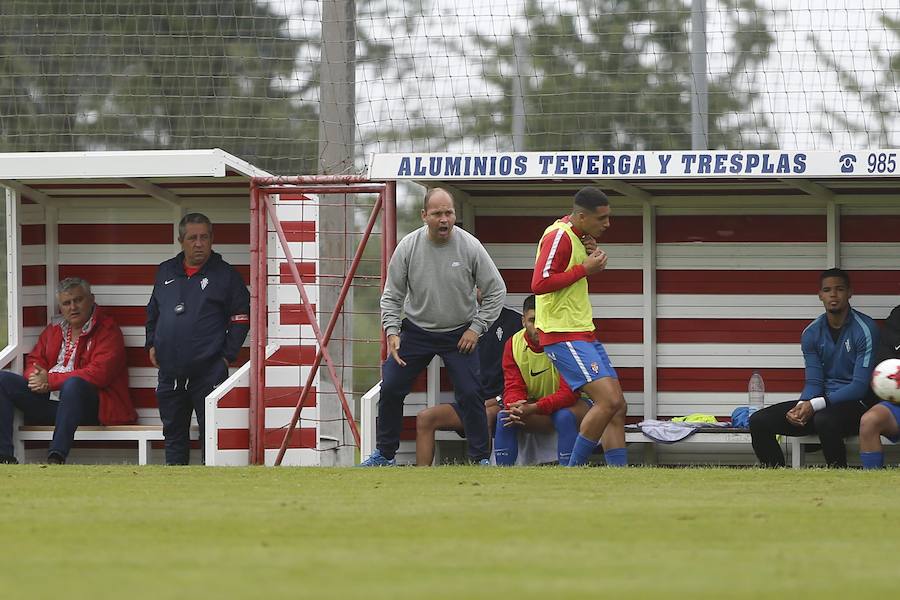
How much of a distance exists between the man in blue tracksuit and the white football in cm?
26

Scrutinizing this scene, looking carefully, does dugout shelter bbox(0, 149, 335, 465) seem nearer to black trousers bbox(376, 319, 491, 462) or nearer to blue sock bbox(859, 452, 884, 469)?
black trousers bbox(376, 319, 491, 462)

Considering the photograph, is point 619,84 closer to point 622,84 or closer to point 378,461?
point 622,84

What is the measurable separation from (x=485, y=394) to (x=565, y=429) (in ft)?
2.77

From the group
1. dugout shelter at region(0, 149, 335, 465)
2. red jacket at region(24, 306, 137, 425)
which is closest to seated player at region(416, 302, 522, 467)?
dugout shelter at region(0, 149, 335, 465)

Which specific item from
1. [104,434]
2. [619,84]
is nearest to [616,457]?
[104,434]

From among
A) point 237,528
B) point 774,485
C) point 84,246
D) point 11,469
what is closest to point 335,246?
point 84,246

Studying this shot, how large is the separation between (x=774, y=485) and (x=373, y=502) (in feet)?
A: 6.99

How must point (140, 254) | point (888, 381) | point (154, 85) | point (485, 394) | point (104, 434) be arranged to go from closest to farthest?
point (888, 381), point (485, 394), point (104, 434), point (140, 254), point (154, 85)

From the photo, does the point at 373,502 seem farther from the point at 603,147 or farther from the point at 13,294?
the point at 603,147

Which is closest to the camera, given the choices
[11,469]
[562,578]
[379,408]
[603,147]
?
[562,578]

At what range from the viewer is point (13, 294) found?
40.5 ft

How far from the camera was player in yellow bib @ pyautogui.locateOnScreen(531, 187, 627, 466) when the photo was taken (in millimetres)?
9703

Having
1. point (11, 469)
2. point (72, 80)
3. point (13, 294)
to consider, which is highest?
point (72, 80)

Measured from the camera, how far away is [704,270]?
477 inches
